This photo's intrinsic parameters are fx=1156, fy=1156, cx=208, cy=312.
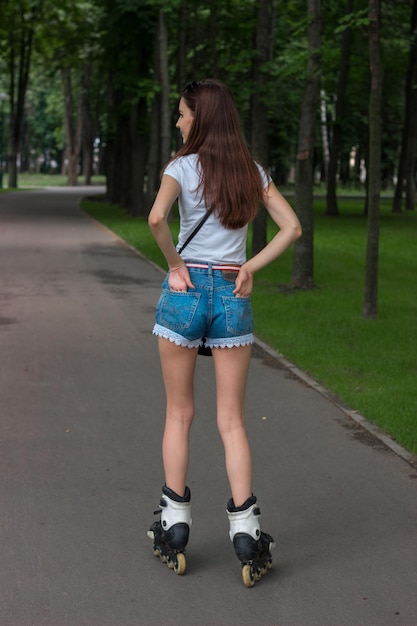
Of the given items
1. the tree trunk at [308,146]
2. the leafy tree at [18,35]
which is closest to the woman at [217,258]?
the tree trunk at [308,146]

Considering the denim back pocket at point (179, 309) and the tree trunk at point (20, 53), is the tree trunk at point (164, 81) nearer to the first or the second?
the tree trunk at point (20, 53)

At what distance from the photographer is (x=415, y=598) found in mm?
4332

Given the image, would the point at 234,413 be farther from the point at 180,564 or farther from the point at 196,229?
the point at 196,229

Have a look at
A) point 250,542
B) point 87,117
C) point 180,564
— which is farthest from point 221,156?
point 87,117

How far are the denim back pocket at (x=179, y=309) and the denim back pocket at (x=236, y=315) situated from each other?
5.0 inches

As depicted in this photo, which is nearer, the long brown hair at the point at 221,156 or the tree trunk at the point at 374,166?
the long brown hair at the point at 221,156

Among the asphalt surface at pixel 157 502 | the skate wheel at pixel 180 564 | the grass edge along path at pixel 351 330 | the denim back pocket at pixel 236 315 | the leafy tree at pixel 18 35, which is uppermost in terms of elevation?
the leafy tree at pixel 18 35

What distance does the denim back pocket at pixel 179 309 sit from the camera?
454cm

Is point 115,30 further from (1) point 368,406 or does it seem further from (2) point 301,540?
(2) point 301,540

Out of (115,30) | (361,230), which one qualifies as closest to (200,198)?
(361,230)

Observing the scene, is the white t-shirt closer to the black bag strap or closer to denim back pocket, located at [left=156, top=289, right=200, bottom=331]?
the black bag strap

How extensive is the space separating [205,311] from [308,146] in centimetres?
1127

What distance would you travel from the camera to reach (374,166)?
1296cm

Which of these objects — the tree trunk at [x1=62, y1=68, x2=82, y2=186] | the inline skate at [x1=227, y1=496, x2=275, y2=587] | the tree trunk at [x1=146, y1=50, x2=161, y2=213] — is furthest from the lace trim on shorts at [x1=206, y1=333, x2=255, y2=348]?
the tree trunk at [x1=62, y1=68, x2=82, y2=186]
